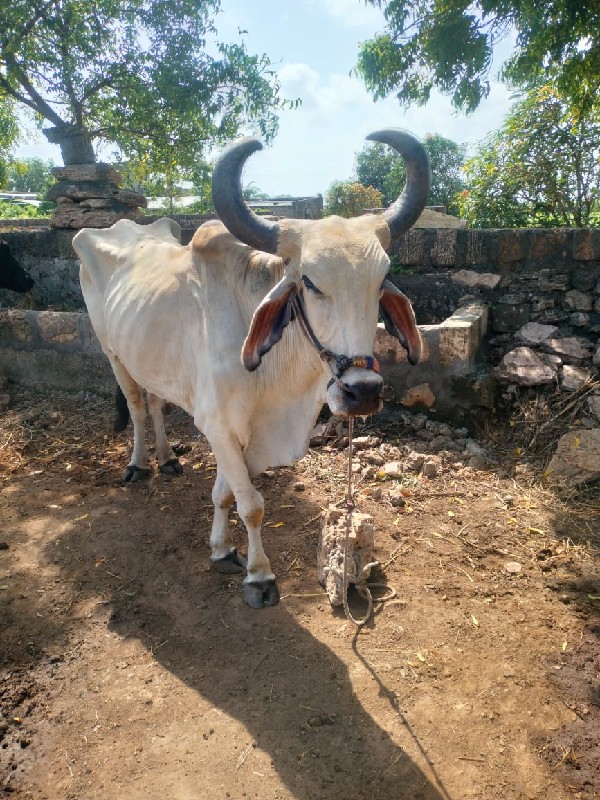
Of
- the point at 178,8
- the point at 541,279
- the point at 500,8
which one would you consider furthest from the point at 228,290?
the point at 178,8

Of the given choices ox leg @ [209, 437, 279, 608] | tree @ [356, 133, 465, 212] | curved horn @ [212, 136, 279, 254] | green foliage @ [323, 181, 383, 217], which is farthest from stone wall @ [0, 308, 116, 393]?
tree @ [356, 133, 465, 212]

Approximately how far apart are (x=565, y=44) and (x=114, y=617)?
536 cm

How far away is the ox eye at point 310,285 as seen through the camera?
211 cm

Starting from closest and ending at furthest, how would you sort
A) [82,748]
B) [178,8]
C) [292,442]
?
[82,748] < [292,442] < [178,8]

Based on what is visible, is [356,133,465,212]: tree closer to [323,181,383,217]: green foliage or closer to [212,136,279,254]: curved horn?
[323,181,383,217]: green foliage

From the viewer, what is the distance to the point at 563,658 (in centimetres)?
245

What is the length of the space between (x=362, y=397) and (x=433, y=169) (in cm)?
2296

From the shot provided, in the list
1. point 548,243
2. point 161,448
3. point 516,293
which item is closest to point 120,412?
point 161,448

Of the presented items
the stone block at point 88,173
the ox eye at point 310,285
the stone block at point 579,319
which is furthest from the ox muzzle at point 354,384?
the stone block at point 88,173

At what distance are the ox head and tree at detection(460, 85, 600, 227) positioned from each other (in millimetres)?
5892

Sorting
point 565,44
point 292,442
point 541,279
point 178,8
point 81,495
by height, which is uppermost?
point 178,8

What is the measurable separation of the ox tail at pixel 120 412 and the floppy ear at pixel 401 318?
2785 mm

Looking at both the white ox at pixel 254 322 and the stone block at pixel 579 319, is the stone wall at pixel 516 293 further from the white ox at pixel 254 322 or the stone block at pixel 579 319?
the white ox at pixel 254 322

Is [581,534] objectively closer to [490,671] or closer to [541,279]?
[490,671]
